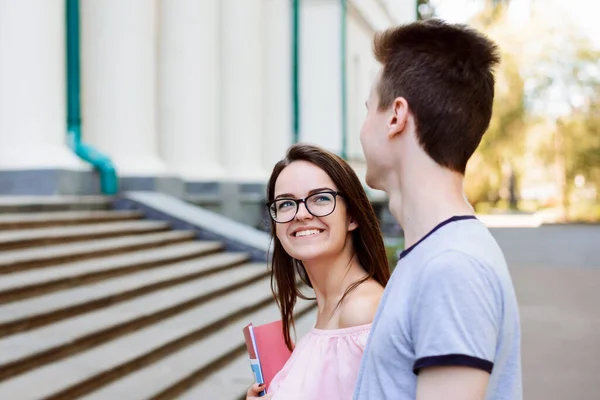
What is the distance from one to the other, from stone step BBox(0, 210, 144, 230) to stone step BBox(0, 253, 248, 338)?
4.16 ft

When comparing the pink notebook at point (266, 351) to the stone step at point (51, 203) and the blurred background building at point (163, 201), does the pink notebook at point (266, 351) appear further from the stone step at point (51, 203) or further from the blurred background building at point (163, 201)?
the stone step at point (51, 203)

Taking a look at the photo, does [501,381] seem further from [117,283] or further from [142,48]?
[142,48]

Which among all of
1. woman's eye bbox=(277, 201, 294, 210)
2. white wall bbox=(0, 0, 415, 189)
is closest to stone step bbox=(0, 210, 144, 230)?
white wall bbox=(0, 0, 415, 189)

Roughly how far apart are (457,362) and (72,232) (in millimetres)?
6892

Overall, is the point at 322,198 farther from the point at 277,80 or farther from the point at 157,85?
the point at 277,80

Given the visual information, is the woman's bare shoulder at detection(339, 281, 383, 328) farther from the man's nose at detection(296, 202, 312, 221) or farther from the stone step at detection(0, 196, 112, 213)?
the stone step at detection(0, 196, 112, 213)

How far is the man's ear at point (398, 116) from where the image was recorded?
48.0 inches

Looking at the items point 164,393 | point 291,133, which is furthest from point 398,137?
point 291,133

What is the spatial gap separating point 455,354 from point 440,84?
47 centimetres

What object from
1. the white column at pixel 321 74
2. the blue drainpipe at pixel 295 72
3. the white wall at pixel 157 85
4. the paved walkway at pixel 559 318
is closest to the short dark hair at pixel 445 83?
the paved walkway at pixel 559 318

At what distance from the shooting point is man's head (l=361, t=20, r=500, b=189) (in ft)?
3.96

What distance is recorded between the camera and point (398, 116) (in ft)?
4.03

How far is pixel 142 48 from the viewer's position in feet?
36.7

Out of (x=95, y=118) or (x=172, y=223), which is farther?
(x=95, y=118)
